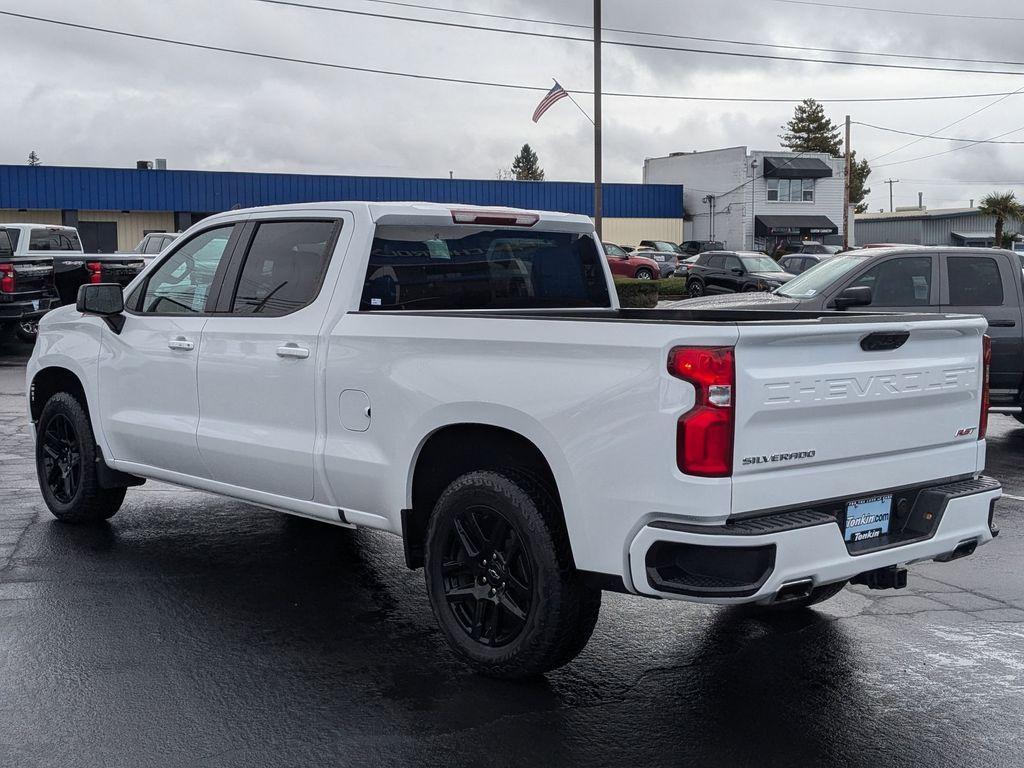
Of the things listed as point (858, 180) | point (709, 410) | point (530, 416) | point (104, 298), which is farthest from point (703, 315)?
point (858, 180)

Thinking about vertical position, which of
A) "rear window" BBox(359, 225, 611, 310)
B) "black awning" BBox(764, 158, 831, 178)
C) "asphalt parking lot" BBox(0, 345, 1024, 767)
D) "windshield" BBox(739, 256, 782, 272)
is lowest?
"asphalt parking lot" BBox(0, 345, 1024, 767)

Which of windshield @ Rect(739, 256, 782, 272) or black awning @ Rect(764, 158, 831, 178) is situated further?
black awning @ Rect(764, 158, 831, 178)

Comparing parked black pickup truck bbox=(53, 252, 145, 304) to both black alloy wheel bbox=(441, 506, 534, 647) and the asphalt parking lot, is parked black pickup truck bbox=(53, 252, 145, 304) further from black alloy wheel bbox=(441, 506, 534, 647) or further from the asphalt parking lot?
black alloy wheel bbox=(441, 506, 534, 647)

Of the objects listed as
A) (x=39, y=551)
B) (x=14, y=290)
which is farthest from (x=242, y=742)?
(x=14, y=290)

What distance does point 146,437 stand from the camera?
6.50 m

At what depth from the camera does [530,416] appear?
439cm

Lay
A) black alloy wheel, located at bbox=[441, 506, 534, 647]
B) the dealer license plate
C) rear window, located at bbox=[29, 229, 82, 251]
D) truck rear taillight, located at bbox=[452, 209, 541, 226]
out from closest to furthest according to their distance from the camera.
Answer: the dealer license plate → black alloy wheel, located at bbox=[441, 506, 534, 647] → truck rear taillight, located at bbox=[452, 209, 541, 226] → rear window, located at bbox=[29, 229, 82, 251]

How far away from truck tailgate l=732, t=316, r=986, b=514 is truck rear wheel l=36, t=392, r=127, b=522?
4583mm

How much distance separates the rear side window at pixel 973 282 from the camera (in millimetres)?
11604

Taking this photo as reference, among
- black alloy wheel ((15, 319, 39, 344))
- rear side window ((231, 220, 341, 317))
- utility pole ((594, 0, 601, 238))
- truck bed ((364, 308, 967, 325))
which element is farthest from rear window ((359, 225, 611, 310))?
utility pole ((594, 0, 601, 238))

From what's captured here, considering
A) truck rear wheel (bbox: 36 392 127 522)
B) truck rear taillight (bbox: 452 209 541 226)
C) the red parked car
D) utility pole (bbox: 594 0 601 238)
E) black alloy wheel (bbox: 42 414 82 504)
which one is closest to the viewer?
truck rear taillight (bbox: 452 209 541 226)

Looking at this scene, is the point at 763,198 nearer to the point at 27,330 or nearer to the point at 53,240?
the point at 53,240

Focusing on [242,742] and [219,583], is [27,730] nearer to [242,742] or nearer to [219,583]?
[242,742]

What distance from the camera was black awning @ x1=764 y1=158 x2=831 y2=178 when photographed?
66.8 m
